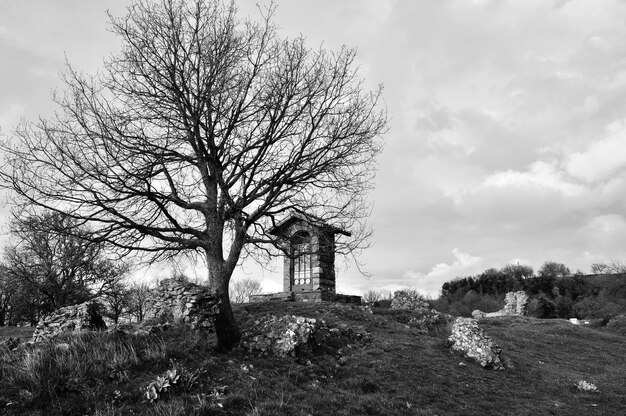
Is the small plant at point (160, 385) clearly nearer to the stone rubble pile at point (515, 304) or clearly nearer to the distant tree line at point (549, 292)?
the stone rubble pile at point (515, 304)

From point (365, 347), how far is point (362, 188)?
17.1ft

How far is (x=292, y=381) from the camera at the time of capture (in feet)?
30.9

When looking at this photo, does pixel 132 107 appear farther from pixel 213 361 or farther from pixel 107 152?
pixel 213 361

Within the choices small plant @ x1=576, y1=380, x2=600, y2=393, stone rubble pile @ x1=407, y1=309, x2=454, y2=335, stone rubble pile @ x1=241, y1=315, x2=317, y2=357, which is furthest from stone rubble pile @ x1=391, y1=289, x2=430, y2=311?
stone rubble pile @ x1=241, y1=315, x2=317, y2=357

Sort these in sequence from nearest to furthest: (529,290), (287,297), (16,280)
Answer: (287,297), (16,280), (529,290)

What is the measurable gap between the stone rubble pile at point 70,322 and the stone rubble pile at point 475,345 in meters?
11.8

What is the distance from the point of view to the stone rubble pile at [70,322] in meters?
11.1

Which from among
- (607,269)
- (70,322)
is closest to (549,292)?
(607,269)

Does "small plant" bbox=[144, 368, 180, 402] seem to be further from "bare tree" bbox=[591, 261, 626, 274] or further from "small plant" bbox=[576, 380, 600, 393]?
"bare tree" bbox=[591, 261, 626, 274]

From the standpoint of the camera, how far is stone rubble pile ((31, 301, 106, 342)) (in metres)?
11.1

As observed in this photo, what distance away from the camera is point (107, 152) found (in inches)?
382

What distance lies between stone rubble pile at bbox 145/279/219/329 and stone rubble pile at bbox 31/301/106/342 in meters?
1.82

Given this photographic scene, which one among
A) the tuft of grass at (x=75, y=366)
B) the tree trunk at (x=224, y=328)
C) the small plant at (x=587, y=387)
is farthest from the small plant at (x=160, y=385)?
the small plant at (x=587, y=387)

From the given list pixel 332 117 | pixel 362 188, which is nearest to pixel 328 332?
pixel 362 188
